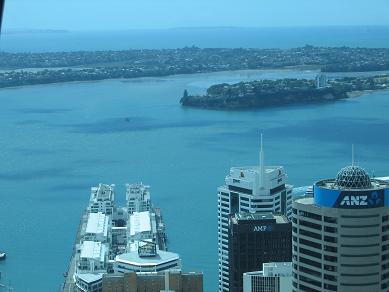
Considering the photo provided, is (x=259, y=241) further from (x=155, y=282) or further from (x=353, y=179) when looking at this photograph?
(x=353, y=179)

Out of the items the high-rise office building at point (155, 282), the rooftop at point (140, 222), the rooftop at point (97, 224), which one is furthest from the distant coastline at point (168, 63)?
the high-rise office building at point (155, 282)

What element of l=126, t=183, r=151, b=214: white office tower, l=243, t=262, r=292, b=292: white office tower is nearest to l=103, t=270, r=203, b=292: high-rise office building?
l=243, t=262, r=292, b=292: white office tower

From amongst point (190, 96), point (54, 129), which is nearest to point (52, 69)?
point (190, 96)

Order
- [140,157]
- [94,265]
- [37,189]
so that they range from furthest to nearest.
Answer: [140,157] → [37,189] → [94,265]

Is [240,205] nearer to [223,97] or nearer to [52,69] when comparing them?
[223,97]

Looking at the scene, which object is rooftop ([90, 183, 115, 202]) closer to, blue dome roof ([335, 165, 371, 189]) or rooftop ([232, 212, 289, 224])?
rooftop ([232, 212, 289, 224])
